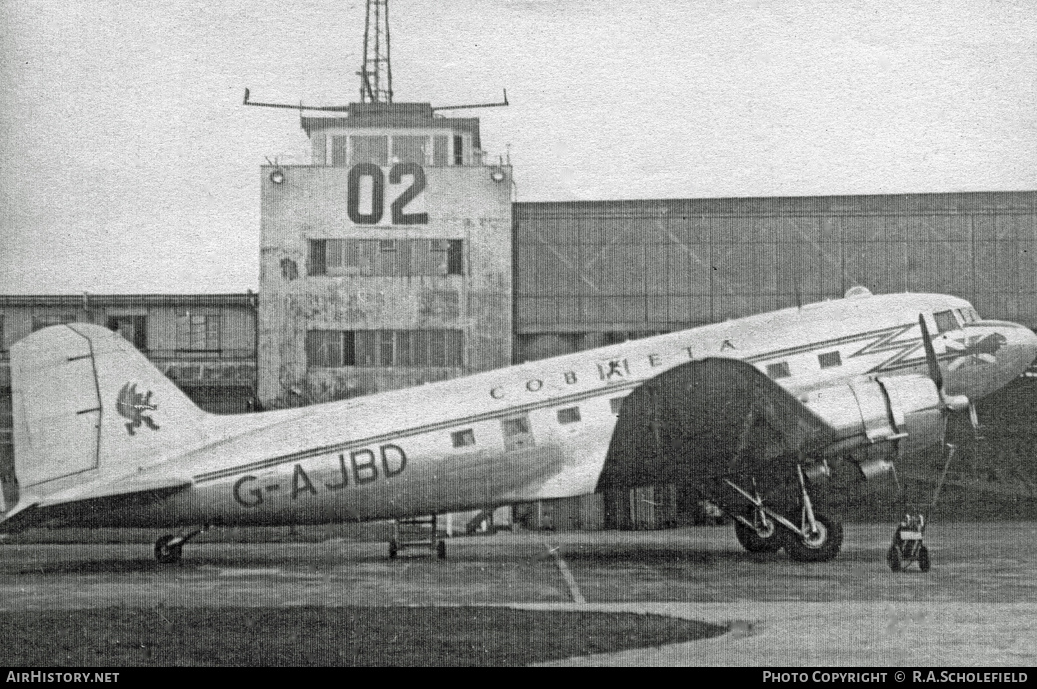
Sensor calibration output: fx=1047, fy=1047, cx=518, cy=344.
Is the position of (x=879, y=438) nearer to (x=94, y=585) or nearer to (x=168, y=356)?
(x=94, y=585)

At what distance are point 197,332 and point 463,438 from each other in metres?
14.9

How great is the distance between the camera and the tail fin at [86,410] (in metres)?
14.8

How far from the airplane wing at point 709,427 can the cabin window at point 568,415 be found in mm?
693

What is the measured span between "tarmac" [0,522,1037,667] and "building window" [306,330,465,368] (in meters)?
4.91

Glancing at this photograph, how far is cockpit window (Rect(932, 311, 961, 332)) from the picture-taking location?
1727cm

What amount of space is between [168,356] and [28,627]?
18507 mm

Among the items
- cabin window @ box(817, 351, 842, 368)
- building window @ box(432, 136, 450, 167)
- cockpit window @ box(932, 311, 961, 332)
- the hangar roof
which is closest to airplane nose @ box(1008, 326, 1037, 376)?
cockpit window @ box(932, 311, 961, 332)

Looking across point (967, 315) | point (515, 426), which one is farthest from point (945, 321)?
point (515, 426)

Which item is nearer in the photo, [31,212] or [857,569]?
[31,212]

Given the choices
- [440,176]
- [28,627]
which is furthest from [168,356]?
[28,627]

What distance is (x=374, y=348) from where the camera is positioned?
2519 cm

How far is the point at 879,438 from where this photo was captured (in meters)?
15.7

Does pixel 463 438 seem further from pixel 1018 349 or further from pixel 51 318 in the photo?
pixel 51 318

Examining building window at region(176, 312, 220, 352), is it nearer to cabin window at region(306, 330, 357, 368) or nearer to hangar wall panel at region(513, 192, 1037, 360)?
cabin window at region(306, 330, 357, 368)
